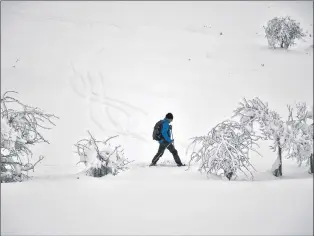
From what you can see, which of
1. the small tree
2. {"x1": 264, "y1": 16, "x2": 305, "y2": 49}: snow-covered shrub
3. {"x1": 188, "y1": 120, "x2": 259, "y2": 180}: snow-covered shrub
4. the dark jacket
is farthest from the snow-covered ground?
{"x1": 264, "y1": 16, "x2": 305, "y2": 49}: snow-covered shrub

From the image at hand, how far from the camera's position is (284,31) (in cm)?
2272

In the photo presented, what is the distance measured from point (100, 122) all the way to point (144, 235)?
10.5 m

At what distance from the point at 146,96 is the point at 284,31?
11.1 metres

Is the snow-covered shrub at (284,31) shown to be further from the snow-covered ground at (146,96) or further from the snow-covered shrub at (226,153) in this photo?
the snow-covered shrub at (226,153)

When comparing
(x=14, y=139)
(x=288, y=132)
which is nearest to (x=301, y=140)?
(x=288, y=132)

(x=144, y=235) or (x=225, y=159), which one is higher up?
(x=225, y=159)

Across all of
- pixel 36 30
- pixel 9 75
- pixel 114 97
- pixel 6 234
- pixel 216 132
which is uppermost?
pixel 36 30

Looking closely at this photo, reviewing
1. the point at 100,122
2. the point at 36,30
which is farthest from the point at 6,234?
the point at 36,30

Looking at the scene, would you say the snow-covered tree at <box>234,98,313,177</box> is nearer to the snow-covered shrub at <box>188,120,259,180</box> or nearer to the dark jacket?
the snow-covered shrub at <box>188,120,259,180</box>

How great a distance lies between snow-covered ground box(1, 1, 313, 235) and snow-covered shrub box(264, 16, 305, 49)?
3.07 ft

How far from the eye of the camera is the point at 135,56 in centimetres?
2358

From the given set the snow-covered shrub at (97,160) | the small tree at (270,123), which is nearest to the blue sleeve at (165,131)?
the snow-covered shrub at (97,160)

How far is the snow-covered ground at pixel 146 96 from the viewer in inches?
168

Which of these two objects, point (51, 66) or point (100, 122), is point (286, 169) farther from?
point (51, 66)
